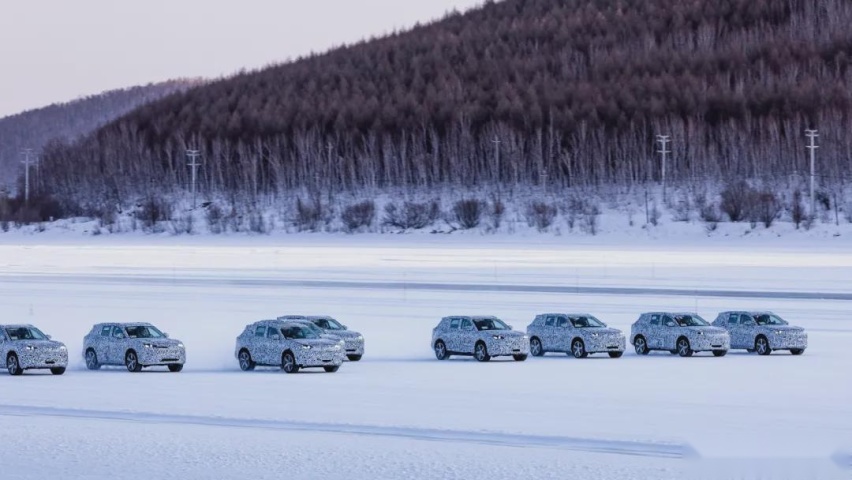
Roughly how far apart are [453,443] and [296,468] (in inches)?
114

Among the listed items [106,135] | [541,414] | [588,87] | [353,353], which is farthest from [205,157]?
[541,414]

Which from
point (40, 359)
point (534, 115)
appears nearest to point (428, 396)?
point (40, 359)

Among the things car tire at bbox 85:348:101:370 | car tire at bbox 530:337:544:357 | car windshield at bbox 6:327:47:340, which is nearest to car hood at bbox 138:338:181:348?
car tire at bbox 85:348:101:370

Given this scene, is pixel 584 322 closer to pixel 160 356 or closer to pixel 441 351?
pixel 441 351

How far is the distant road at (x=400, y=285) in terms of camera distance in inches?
2219

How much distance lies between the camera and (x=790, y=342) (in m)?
38.6

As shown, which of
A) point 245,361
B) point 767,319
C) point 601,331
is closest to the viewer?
point 245,361

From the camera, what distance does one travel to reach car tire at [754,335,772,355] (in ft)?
129

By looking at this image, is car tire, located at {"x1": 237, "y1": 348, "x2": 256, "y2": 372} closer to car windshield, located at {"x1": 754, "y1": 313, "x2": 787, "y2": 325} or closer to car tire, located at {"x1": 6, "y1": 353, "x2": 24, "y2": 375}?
car tire, located at {"x1": 6, "y1": 353, "x2": 24, "y2": 375}

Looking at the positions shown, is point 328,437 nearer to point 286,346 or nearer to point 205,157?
point 286,346

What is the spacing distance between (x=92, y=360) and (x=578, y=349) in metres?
12.5

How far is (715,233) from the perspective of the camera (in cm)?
9744

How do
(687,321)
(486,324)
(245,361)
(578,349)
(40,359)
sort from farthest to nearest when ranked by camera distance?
(687,321)
(578,349)
(486,324)
(245,361)
(40,359)

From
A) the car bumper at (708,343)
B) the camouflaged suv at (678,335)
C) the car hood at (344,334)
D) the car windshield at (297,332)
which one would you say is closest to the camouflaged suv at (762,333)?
the camouflaged suv at (678,335)
